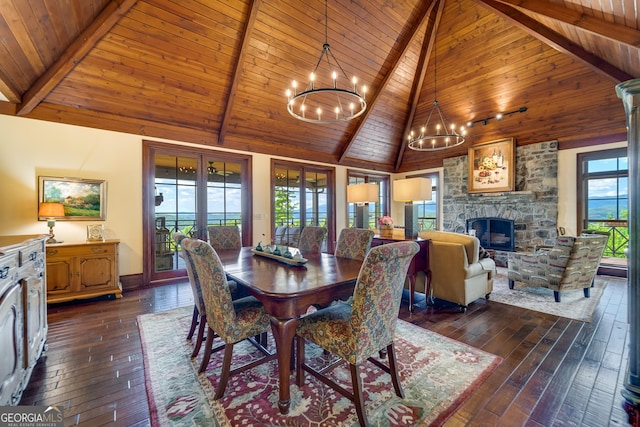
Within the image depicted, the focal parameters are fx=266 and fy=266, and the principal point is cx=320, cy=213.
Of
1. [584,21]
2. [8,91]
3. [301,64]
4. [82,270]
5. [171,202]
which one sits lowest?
[82,270]

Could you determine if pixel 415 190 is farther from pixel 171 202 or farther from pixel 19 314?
pixel 171 202

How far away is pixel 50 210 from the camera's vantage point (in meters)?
3.48

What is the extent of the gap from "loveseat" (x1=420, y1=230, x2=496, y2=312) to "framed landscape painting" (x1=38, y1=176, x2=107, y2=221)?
15.7 ft

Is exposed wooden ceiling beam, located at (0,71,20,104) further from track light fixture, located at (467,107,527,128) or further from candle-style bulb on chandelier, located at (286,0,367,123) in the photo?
track light fixture, located at (467,107,527,128)

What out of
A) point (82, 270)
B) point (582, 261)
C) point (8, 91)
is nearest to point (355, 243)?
point (582, 261)

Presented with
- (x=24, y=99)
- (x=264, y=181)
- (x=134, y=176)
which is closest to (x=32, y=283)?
(x=134, y=176)

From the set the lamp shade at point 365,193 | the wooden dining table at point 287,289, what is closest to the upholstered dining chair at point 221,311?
the wooden dining table at point 287,289

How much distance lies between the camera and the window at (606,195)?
197 inches

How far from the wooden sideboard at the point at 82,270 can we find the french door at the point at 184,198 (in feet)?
2.08

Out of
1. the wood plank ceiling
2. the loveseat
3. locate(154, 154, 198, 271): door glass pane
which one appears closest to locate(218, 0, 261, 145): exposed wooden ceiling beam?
the wood plank ceiling

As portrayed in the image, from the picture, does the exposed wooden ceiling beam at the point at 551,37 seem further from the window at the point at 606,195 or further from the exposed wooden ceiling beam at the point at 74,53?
the exposed wooden ceiling beam at the point at 74,53

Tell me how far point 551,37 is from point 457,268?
143 inches

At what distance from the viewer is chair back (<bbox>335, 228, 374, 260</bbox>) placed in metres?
2.75

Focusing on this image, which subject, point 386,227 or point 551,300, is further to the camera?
point 386,227
